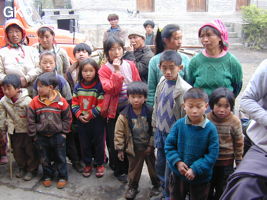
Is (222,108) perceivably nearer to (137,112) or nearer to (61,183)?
(137,112)

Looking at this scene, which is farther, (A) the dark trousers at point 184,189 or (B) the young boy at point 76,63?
(B) the young boy at point 76,63

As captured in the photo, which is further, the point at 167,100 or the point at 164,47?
the point at 164,47

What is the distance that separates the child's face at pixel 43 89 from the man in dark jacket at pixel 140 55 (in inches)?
40.6

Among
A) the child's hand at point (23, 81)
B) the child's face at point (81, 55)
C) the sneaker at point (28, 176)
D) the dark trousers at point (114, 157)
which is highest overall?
the child's face at point (81, 55)

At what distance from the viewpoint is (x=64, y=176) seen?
354 centimetres

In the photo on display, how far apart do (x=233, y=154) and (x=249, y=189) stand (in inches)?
42.8

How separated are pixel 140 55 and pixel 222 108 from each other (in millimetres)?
1577

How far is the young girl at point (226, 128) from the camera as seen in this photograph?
2.64m

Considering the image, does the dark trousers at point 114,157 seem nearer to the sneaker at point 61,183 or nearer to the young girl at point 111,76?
the young girl at point 111,76

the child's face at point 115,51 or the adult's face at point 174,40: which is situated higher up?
the adult's face at point 174,40

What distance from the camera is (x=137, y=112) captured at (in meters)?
3.12

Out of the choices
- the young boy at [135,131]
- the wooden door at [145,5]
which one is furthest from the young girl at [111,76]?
the wooden door at [145,5]

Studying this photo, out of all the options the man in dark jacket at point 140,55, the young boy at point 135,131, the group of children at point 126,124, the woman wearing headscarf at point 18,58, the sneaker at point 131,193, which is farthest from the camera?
the man in dark jacket at point 140,55

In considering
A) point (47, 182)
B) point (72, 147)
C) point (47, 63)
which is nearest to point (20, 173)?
point (47, 182)
